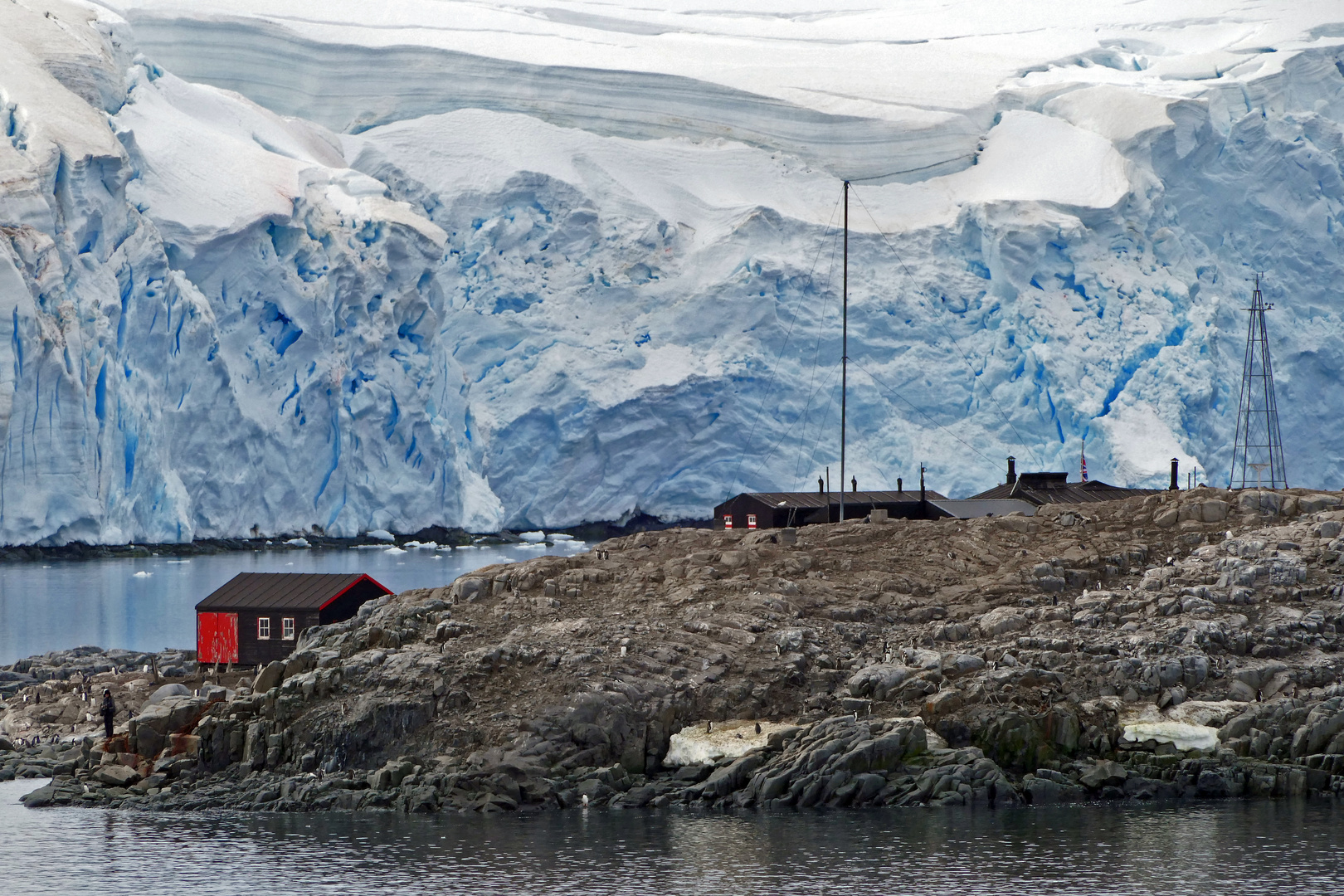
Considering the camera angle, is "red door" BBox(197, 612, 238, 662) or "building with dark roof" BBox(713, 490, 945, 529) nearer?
"red door" BBox(197, 612, 238, 662)

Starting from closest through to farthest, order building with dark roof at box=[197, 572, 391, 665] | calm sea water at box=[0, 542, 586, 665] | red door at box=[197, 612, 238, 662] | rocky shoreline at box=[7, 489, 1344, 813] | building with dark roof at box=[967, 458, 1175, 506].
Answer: rocky shoreline at box=[7, 489, 1344, 813]
building with dark roof at box=[197, 572, 391, 665]
red door at box=[197, 612, 238, 662]
building with dark roof at box=[967, 458, 1175, 506]
calm sea water at box=[0, 542, 586, 665]

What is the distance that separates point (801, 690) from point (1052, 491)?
13.0m

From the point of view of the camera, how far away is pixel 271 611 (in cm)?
2459

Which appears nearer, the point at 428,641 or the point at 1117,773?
the point at 1117,773

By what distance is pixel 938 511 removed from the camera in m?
30.0

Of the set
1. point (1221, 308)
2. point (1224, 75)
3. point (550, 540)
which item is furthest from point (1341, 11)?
point (550, 540)

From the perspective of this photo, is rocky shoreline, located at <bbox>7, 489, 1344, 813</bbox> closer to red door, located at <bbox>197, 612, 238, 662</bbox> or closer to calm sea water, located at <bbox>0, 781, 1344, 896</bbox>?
calm sea water, located at <bbox>0, 781, 1344, 896</bbox>

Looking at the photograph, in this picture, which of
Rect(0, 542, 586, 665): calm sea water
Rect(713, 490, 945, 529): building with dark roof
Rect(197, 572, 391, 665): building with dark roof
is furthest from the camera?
Rect(0, 542, 586, 665): calm sea water

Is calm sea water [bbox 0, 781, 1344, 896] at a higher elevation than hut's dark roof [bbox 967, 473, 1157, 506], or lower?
lower

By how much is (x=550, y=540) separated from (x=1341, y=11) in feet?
108

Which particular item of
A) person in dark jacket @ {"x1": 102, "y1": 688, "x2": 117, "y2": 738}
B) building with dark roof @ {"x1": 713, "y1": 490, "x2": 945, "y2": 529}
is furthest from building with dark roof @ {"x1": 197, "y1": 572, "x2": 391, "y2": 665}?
building with dark roof @ {"x1": 713, "y1": 490, "x2": 945, "y2": 529}

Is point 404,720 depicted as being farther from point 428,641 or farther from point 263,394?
point 263,394

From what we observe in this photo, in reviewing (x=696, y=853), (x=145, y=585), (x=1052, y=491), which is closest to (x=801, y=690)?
(x=696, y=853)

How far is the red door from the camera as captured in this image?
2495 cm
